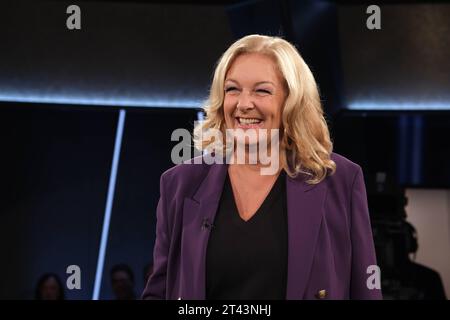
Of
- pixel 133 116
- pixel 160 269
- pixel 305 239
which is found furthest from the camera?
pixel 133 116

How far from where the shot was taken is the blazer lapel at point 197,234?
127cm

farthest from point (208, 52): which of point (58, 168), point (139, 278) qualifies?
point (139, 278)

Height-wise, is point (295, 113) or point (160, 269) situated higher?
point (295, 113)

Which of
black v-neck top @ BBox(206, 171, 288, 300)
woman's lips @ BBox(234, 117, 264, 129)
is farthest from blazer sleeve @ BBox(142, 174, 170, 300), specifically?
woman's lips @ BBox(234, 117, 264, 129)

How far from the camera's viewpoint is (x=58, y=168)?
193 inches

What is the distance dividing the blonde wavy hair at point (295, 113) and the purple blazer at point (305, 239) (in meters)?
0.03

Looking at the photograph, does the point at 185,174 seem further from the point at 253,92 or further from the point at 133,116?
the point at 133,116

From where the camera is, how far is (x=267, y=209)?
1361 mm

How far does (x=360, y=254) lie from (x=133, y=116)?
12.8 ft

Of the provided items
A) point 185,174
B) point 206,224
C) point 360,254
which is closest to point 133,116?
point 185,174

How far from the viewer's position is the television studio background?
15.5ft

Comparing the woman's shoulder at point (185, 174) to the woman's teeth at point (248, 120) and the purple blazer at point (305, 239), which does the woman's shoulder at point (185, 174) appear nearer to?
the purple blazer at point (305, 239)

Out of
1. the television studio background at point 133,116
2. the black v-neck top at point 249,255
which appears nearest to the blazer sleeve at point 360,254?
the black v-neck top at point 249,255

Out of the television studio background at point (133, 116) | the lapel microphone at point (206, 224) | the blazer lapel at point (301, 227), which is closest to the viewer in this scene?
the blazer lapel at point (301, 227)
